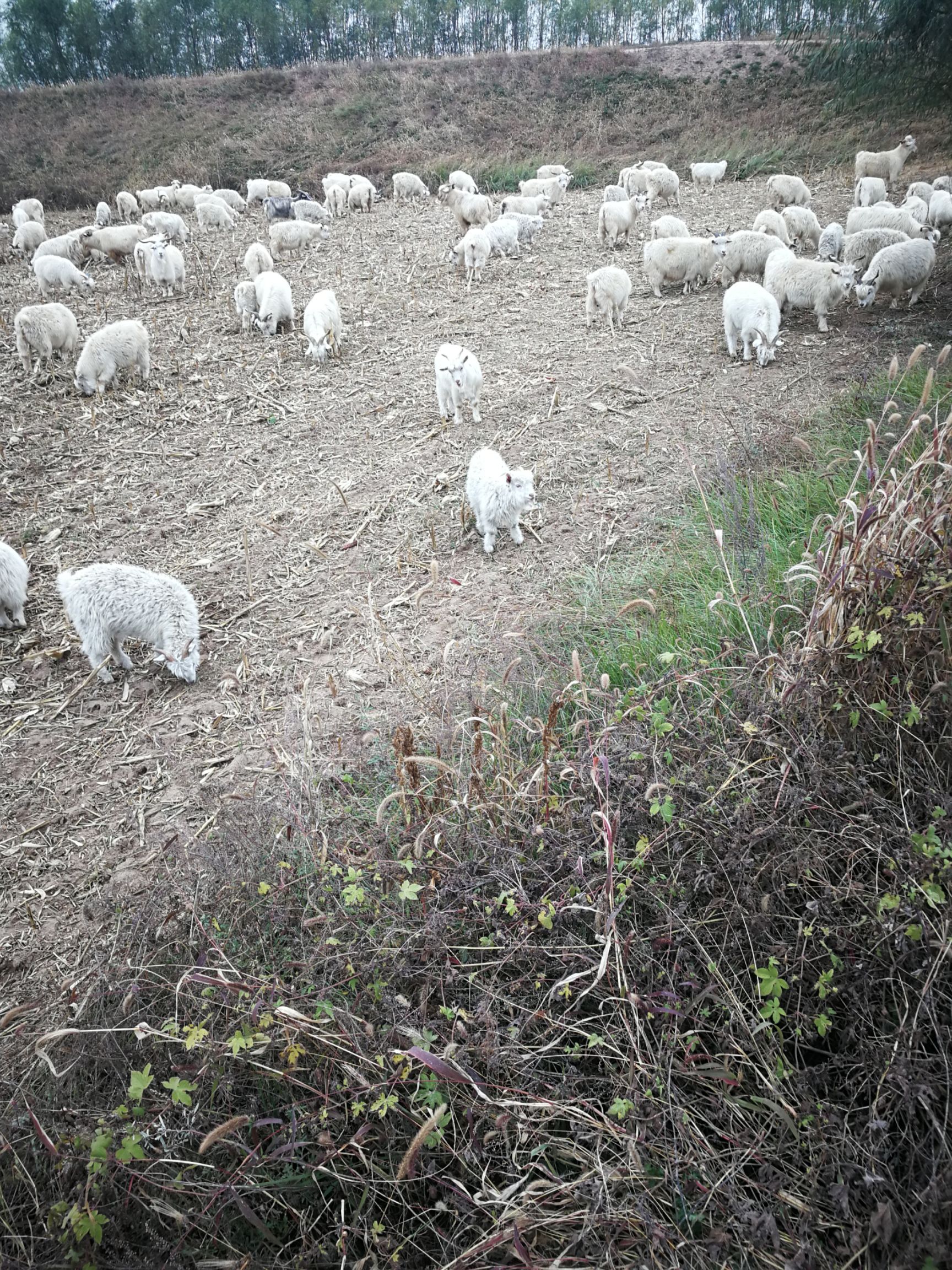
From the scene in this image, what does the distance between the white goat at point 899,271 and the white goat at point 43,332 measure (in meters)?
9.75

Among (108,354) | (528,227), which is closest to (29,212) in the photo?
(528,227)

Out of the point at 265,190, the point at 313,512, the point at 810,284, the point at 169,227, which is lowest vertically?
the point at 313,512

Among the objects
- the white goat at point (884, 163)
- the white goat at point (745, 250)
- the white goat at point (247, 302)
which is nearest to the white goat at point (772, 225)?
the white goat at point (745, 250)

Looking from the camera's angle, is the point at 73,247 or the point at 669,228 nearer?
the point at 669,228

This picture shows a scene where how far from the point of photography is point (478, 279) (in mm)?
12016

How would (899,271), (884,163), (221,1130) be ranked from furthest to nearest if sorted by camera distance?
(884,163) → (899,271) → (221,1130)

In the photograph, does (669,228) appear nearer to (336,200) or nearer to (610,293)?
(610,293)

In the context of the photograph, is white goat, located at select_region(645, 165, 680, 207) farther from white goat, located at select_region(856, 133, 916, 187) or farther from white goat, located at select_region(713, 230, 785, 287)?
white goat, located at select_region(713, 230, 785, 287)

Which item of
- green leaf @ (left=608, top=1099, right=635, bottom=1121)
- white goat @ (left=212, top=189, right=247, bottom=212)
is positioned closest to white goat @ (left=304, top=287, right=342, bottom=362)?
green leaf @ (left=608, top=1099, right=635, bottom=1121)

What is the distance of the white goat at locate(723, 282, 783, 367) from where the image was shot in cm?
763

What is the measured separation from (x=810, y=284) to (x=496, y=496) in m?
5.54

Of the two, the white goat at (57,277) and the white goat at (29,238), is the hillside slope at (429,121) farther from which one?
the white goat at (57,277)

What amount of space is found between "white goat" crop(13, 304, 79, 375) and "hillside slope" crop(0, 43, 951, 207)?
16.5 metres

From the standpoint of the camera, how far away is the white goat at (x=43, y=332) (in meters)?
9.18
